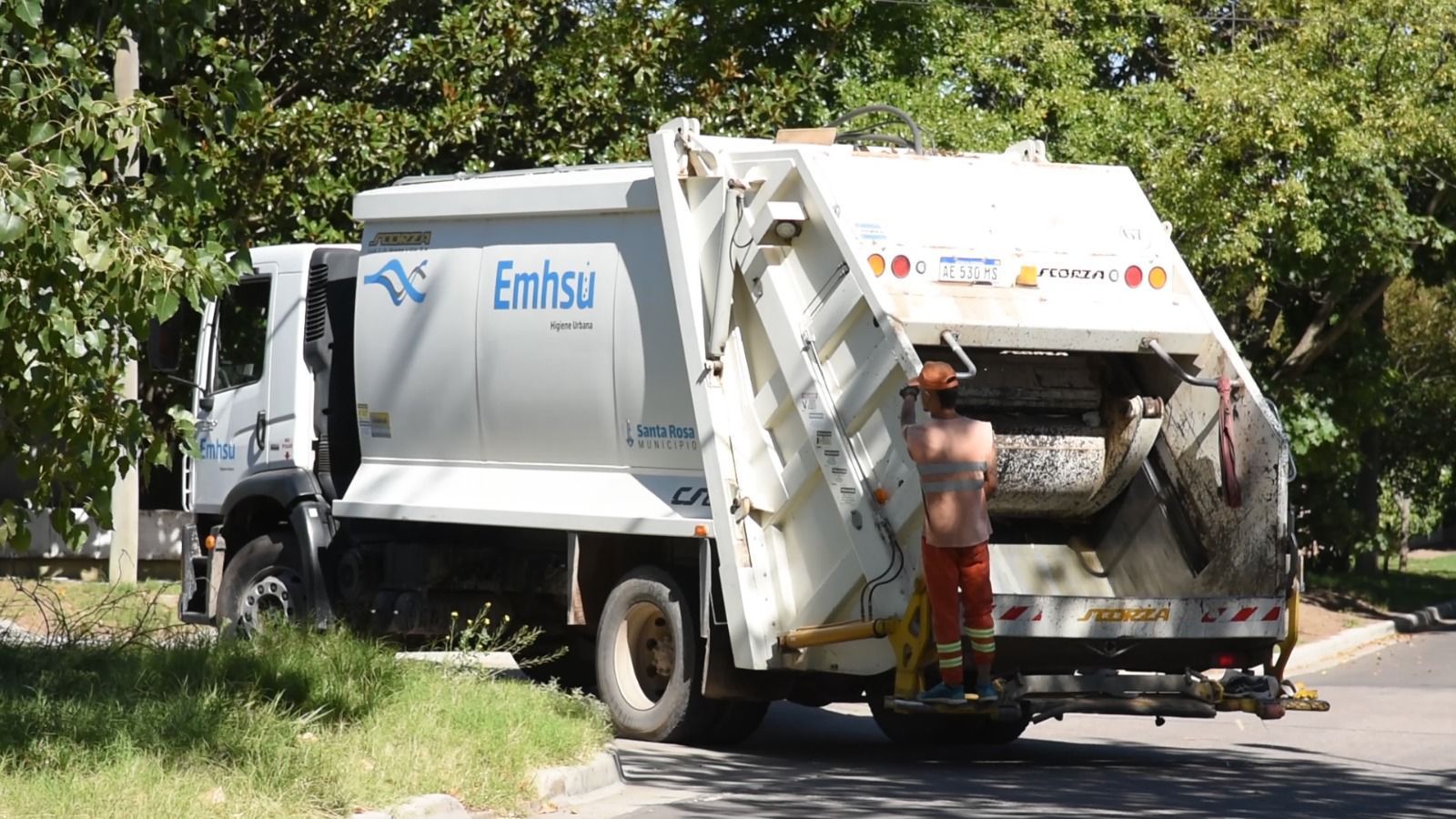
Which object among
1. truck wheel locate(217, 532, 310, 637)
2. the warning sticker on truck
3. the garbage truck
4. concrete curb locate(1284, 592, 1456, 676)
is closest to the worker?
the garbage truck

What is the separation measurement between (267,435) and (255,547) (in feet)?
2.27

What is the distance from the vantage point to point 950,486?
8.62 meters

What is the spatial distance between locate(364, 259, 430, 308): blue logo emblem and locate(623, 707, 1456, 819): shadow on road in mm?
3114

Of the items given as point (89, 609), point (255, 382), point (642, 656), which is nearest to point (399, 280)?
point (255, 382)

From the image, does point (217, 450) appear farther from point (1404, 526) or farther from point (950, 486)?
point (1404, 526)

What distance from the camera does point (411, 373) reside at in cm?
1155

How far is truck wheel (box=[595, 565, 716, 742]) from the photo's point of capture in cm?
998

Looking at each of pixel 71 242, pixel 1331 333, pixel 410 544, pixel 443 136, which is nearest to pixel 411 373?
pixel 410 544

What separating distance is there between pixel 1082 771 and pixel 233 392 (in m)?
5.77

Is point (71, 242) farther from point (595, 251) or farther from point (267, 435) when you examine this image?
point (267, 435)

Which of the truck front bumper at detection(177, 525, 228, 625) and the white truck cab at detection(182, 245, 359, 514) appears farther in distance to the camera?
the truck front bumper at detection(177, 525, 228, 625)

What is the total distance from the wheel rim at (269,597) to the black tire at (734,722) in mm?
2962

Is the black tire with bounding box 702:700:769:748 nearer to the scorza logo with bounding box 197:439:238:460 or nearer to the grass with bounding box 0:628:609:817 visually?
the grass with bounding box 0:628:609:817

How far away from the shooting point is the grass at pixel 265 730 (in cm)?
682
